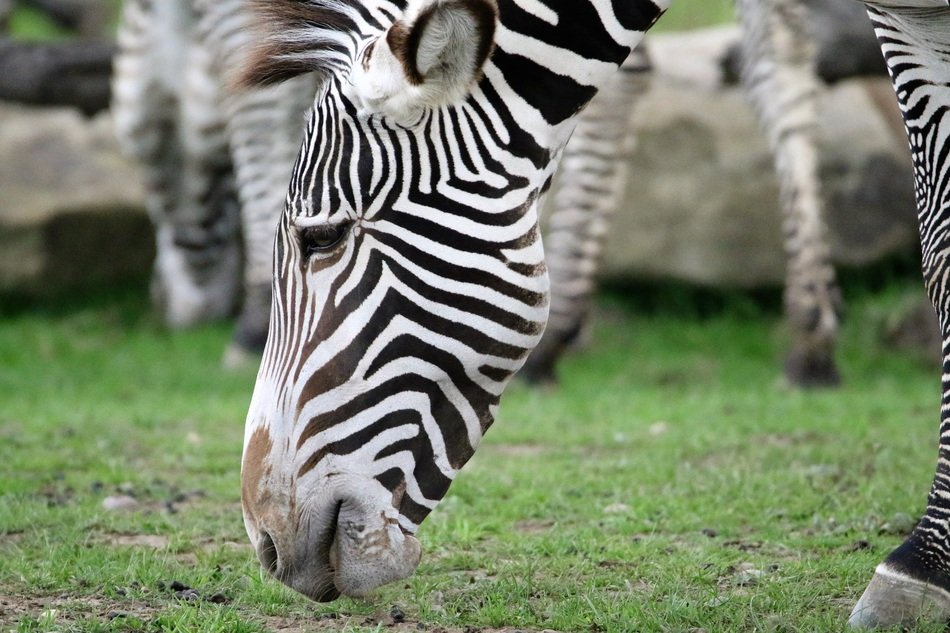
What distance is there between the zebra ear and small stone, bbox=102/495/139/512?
2208 millimetres

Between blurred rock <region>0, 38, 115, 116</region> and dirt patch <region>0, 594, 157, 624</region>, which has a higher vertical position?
blurred rock <region>0, 38, 115, 116</region>

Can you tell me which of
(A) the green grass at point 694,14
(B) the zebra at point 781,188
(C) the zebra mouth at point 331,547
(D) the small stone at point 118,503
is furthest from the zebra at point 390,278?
(A) the green grass at point 694,14

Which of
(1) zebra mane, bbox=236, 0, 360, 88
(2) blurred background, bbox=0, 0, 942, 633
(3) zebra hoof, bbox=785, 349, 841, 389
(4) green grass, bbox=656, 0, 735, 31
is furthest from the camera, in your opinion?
(4) green grass, bbox=656, 0, 735, 31

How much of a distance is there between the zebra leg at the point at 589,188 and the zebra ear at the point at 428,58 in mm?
4899

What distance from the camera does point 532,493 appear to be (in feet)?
14.6

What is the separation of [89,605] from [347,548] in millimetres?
837

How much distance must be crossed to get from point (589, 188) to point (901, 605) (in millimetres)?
4965

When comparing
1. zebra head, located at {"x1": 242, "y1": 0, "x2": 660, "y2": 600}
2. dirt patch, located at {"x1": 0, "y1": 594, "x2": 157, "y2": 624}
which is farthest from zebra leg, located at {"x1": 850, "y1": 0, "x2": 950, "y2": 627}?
dirt patch, located at {"x1": 0, "y1": 594, "x2": 157, "y2": 624}

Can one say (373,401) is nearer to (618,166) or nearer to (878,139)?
(618,166)

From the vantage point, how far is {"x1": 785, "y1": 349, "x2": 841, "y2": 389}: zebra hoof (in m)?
7.22

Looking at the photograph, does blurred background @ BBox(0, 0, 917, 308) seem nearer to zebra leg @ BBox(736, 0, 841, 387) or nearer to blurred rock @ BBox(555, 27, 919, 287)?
blurred rock @ BBox(555, 27, 919, 287)

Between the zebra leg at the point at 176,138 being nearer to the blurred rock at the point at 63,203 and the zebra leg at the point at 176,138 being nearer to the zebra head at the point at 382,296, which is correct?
the blurred rock at the point at 63,203

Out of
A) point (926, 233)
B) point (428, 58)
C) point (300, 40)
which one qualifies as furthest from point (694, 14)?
point (428, 58)

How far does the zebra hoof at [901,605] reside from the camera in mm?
2904
